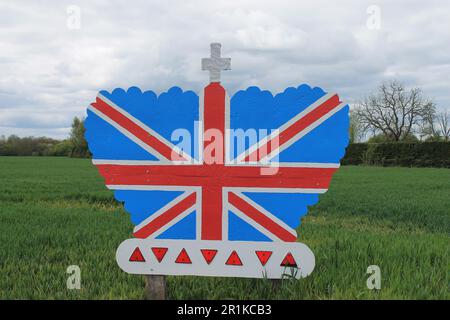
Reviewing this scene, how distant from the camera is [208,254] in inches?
123

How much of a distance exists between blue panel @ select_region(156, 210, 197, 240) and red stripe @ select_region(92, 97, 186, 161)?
0.45 m

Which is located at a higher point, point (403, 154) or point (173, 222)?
point (403, 154)

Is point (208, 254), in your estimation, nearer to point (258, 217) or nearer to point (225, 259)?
point (225, 259)

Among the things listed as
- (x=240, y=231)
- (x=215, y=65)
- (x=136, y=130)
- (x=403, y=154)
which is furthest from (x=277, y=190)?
(x=403, y=154)

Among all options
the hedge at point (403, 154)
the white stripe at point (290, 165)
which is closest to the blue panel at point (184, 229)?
the white stripe at point (290, 165)

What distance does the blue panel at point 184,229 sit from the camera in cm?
316

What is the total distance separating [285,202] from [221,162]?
56cm

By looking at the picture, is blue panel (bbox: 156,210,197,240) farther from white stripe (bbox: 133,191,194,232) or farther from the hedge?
the hedge

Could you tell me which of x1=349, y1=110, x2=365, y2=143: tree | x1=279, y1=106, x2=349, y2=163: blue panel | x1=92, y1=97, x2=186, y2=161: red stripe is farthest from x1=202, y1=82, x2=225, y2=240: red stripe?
x1=349, y1=110, x2=365, y2=143: tree

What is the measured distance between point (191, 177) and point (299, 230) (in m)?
3.48

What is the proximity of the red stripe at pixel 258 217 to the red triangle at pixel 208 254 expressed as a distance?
37cm

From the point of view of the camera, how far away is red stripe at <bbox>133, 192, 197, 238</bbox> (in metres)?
3.15

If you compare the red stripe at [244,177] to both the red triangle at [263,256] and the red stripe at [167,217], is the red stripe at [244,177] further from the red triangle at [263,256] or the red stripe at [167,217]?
the red triangle at [263,256]

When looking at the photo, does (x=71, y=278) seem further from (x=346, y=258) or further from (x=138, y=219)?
(x=346, y=258)
